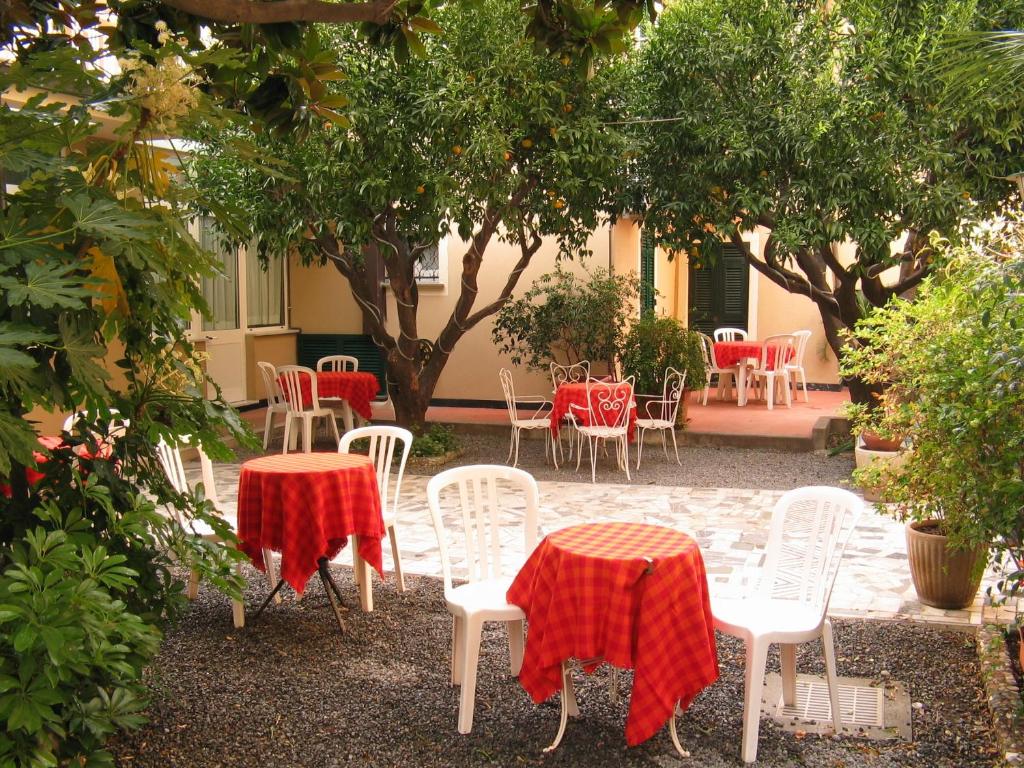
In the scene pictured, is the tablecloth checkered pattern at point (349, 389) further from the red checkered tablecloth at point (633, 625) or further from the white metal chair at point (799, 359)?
the red checkered tablecloth at point (633, 625)

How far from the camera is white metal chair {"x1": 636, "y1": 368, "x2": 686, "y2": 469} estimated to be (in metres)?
9.86

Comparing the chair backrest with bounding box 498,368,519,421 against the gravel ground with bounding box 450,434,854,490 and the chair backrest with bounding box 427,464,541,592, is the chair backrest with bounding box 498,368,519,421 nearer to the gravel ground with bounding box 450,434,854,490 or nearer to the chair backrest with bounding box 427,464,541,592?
the gravel ground with bounding box 450,434,854,490

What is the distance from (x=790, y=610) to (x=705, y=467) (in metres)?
5.83

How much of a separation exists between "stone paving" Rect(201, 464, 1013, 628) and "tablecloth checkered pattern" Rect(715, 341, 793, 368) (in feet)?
15.9

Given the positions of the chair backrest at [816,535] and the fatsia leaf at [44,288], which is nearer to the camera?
the fatsia leaf at [44,288]

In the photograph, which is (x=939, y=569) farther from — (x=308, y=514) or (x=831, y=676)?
(x=308, y=514)

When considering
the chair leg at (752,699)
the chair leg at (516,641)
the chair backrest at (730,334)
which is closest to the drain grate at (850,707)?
the chair leg at (752,699)

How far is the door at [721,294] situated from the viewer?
50.9 feet

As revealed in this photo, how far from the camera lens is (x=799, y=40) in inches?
335

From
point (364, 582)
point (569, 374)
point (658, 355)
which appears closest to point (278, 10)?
point (364, 582)

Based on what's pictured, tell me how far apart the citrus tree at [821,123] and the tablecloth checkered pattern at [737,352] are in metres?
4.09

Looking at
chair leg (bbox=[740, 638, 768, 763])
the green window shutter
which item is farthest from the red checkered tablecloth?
the green window shutter

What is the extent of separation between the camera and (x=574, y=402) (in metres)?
9.55

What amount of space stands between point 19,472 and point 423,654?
8.63ft
